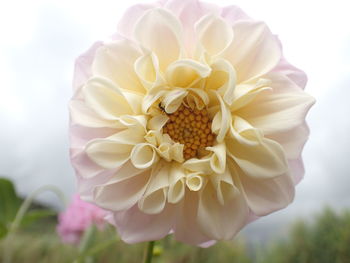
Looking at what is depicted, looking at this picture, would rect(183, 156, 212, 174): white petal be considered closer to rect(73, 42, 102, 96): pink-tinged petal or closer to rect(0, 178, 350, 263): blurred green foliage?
rect(73, 42, 102, 96): pink-tinged petal

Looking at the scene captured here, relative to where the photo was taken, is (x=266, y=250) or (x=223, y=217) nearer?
(x=223, y=217)

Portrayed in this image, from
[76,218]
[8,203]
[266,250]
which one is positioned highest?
[8,203]

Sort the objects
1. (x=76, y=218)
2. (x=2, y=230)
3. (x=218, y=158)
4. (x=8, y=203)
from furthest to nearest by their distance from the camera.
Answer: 1. (x=76, y=218)
2. (x=8, y=203)
3. (x=2, y=230)
4. (x=218, y=158)

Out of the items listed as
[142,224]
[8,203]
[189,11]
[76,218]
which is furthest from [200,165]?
[76,218]

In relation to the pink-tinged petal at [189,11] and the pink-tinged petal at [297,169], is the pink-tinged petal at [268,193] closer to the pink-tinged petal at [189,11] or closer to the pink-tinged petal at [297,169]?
the pink-tinged petal at [297,169]

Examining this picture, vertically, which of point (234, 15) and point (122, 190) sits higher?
point (234, 15)

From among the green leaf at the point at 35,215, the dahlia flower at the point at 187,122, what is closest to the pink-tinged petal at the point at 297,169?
the dahlia flower at the point at 187,122

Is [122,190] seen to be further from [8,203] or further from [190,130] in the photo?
[8,203]
